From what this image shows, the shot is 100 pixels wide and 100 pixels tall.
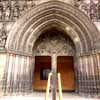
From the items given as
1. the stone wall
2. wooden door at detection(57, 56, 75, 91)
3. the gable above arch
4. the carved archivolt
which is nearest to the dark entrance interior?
wooden door at detection(57, 56, 75, 91)

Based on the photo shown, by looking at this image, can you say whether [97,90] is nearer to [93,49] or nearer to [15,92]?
[93,49]

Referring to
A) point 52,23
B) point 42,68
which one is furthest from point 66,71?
point 52,23

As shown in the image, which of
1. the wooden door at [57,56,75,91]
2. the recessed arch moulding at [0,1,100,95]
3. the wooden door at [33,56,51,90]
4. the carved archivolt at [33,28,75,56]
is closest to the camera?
the recessed arch moulding at [0,1,100,95]

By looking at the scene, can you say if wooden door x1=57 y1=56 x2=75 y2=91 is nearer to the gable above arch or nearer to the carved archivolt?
the carved archivolt

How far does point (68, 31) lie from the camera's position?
19.0ft

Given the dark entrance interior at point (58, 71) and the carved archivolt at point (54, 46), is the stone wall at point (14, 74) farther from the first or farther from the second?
the dark entrance interior at point (58, 71)

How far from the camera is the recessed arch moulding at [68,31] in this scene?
Answer: 15.8 feet

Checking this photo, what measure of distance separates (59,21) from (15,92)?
176 inches

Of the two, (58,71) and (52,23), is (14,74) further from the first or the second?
(58,71)

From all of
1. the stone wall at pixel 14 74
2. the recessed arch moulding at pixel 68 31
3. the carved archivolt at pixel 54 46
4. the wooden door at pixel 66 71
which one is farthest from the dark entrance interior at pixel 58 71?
the stone wall at pixel 14 74

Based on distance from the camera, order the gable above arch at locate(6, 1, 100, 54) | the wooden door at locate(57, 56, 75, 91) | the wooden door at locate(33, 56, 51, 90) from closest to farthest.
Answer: the gable above arch at locate(6, 1, 100, 54) < the wooden door at locate(57, 56, 75, 91) < the wooden door at locate(33, 56, 51, 90)

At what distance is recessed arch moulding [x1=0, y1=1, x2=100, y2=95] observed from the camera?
4805mm

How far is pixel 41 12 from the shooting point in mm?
5535

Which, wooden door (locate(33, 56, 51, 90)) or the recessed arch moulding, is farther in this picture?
wooden door (locate(33, 56, 51, 90))
